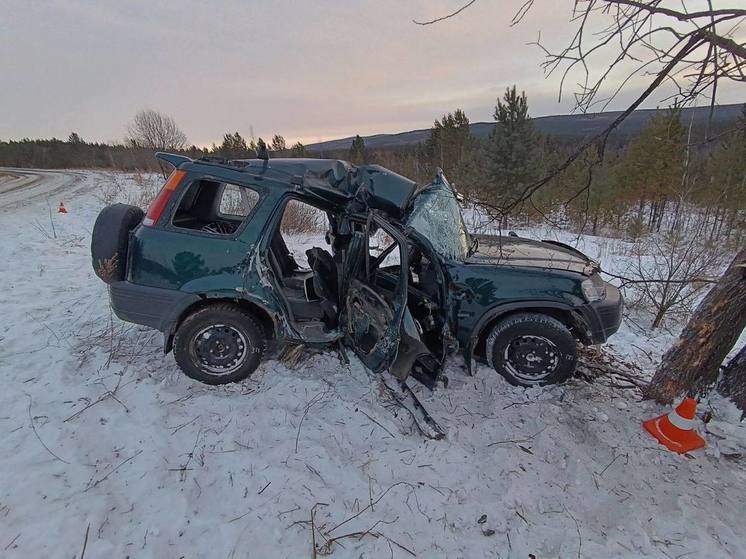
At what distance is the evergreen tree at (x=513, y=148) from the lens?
65.2 ft

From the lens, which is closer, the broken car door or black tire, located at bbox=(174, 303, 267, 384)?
the broken car door

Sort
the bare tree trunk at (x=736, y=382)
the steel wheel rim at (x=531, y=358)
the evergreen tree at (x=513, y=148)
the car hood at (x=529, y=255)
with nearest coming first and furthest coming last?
the bare tree trunk at (x=736, y=382)
the steel wheel rim at (x=531, y=358)
the car hood at (x=529, y=255)
the evergreen tree at (x=513, y=148)

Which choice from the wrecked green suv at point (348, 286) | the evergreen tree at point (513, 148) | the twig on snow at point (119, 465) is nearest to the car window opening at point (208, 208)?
the wrecked green suv at point (348, 286)

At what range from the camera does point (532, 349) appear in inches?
132

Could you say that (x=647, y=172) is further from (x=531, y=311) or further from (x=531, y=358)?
(x=531, y=358)

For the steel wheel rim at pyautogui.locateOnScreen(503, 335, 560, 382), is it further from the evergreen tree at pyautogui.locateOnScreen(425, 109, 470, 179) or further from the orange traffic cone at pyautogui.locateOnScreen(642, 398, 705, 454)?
the evergreen tree at pyautogui.locateOnScreen(425, 109, 470, 179)

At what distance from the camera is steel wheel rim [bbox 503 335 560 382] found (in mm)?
3338

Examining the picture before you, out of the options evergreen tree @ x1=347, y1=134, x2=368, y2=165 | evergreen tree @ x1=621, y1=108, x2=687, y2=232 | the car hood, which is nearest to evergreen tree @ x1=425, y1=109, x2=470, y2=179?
evergreen tree @ x1=347, y1=134, x2=368, y2=165

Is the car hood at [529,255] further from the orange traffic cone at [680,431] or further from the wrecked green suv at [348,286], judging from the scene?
the orange traffic cone at [680,431]

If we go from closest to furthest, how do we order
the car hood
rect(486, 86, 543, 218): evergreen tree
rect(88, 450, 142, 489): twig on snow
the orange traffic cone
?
rect(88, 450, 142, 489): twig on snow < the orange traffic cone < the car hood < rect(486, 86, 543, 218): evergreen tree

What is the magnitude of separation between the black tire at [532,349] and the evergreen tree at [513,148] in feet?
58.7

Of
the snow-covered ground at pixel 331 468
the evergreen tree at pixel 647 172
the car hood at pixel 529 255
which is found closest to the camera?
the snow-covered ground at pixel 331 468

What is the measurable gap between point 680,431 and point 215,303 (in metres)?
3.85

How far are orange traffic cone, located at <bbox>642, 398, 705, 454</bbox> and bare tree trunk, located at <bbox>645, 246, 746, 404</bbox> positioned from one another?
319 mm
